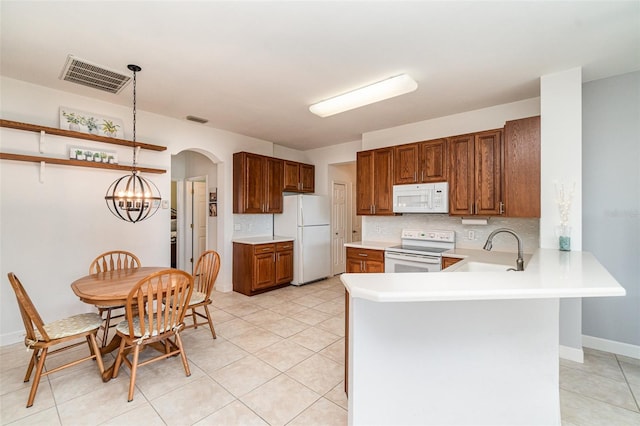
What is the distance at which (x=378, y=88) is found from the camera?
288 cm

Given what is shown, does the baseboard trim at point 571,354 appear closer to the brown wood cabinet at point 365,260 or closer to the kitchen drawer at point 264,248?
the brown wood cabinet at point 365,260

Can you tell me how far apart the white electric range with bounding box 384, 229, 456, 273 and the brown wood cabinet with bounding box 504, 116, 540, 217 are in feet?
3.02

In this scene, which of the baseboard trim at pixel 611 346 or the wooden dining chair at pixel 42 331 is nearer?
the wooden dining chair at pixel 42 331

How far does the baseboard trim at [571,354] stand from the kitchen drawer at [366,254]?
201 centimetres

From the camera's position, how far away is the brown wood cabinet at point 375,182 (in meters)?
4.14

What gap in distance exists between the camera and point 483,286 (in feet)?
3.97

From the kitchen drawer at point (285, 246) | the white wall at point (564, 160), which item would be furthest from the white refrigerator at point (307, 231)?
the white wall at point (564, 160)

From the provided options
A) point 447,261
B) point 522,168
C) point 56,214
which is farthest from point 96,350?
point 522,168

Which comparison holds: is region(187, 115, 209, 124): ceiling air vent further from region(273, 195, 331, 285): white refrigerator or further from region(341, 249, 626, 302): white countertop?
region(341, 249, 626, 302): white countertop

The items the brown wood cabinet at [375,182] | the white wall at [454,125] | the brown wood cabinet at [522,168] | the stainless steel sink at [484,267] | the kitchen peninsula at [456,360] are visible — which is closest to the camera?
the kitchen peninsula at [456,360]

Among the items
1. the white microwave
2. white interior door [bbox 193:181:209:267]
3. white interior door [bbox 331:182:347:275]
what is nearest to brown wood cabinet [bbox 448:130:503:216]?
the white microwave

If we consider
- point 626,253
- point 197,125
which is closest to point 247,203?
point 197,125

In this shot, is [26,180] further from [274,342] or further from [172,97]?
[274,342]

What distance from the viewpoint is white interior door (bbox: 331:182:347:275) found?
19.3ft
